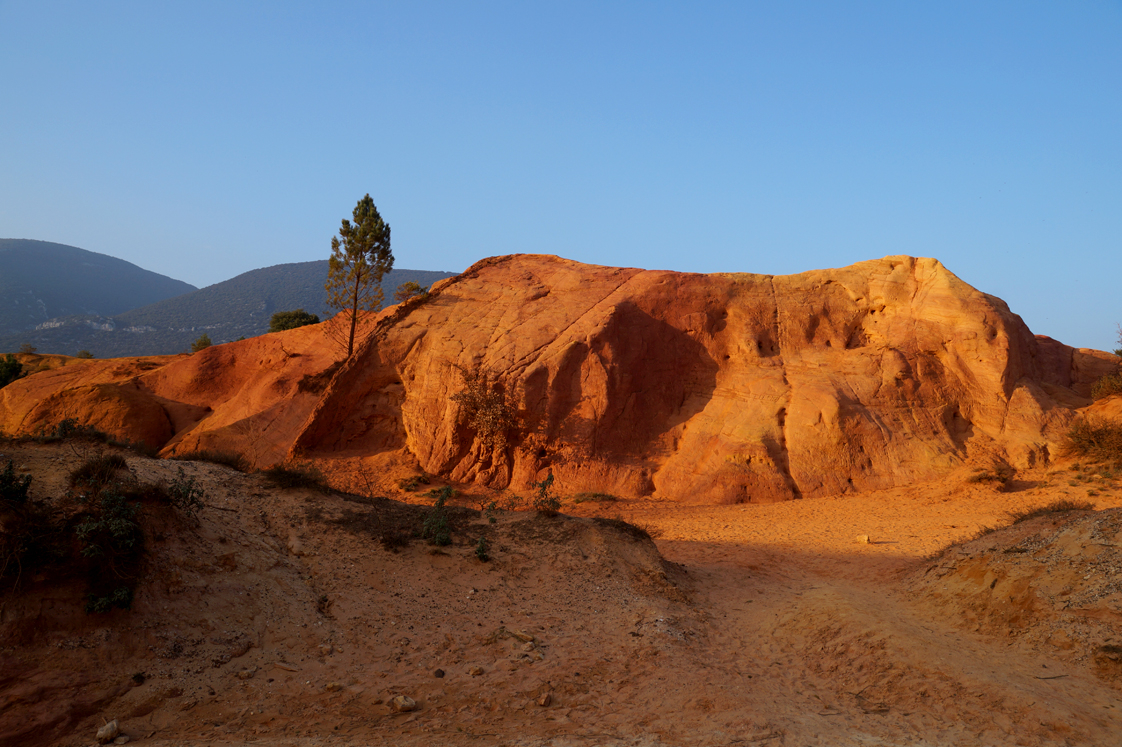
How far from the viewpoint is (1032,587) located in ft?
22.2

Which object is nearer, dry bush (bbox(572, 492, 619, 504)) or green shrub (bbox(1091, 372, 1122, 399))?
dry bush (bbox(572, 492, 619, 504))

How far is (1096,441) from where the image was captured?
570 inches

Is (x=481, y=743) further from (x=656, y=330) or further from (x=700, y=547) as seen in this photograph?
(x=656, y=330)

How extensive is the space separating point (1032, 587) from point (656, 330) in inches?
472

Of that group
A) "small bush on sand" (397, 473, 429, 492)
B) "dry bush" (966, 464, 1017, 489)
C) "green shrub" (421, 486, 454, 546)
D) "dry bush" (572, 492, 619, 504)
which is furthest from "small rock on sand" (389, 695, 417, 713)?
"dry bush" (966, 464, 1017, 489)

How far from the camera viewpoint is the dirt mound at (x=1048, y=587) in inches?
235

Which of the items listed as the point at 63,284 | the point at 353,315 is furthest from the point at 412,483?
the point at 63,284

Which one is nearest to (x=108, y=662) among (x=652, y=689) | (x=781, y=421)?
(x=652, y=689)

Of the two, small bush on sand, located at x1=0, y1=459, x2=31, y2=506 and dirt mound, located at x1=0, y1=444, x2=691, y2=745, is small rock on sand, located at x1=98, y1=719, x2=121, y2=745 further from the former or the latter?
small bush on sand, located at x1=0, y1=459, x2=31, y2=506

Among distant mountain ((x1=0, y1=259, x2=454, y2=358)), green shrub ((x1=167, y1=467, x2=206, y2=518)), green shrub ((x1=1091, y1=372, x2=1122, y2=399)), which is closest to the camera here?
green shrub ((x1=167, y1=467, x2=206, y2=518))

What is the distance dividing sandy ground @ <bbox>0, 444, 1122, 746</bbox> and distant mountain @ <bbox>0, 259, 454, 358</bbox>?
162 ft

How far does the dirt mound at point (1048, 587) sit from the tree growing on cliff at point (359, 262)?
17.2 metres

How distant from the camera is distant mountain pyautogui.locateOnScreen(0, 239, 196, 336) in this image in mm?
90125

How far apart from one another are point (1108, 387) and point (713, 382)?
1061 centimetres
